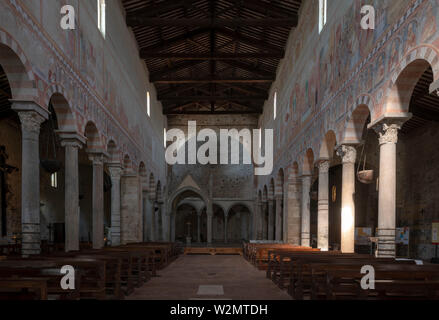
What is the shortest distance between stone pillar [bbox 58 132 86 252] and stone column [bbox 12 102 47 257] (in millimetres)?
2708

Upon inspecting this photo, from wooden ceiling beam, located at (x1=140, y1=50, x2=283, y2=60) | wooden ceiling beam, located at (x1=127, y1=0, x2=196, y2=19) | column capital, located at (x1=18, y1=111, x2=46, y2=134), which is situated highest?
wooden ceiling beam, located at (x1=127, y1=0, x2=196, y2=19)

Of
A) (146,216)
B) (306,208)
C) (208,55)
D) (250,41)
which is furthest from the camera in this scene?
(146,216)

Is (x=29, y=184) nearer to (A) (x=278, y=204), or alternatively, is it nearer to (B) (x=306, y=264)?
(B) (x=306, y=264)

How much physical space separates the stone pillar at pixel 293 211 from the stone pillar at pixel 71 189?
34.7ft

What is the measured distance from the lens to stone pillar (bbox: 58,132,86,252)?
11.7 m

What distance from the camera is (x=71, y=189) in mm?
11906

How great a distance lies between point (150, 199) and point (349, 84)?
19.0m

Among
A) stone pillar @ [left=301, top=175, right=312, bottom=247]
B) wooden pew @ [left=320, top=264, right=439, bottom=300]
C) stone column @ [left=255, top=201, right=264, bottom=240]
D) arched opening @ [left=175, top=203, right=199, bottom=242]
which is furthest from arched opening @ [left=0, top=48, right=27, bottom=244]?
arched opening @ [left=175, top=203, right=199, bottom=242]

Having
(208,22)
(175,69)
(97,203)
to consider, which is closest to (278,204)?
(175,69)

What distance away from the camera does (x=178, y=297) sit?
9.02 metres

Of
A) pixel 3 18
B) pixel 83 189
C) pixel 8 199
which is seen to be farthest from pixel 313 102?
pixel 83 189

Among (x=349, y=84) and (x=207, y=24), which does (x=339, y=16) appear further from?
(x=207, y=24)

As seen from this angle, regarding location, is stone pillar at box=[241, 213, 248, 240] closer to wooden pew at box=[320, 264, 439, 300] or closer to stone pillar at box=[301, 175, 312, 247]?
stone pillar at box=[301, 175, 312, 247]

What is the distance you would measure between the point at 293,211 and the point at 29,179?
13.1 m
